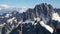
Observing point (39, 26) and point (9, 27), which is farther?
point (9, 27)

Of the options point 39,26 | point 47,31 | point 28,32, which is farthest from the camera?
point 28,32

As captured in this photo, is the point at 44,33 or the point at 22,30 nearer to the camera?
the point at 44,33

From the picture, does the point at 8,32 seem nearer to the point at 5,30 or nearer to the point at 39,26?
the point at 5,30

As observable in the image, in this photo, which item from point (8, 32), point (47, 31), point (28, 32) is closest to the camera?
point (47, 31)

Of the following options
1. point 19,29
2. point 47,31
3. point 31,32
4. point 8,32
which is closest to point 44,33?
point 47,31

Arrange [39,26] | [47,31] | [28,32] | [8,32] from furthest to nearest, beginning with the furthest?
[8,32] → [28,32] → [39,26] → [47,31]

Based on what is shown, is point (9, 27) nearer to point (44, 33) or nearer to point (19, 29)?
point (19, 29)

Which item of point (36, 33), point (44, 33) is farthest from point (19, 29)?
point (44, 33)
